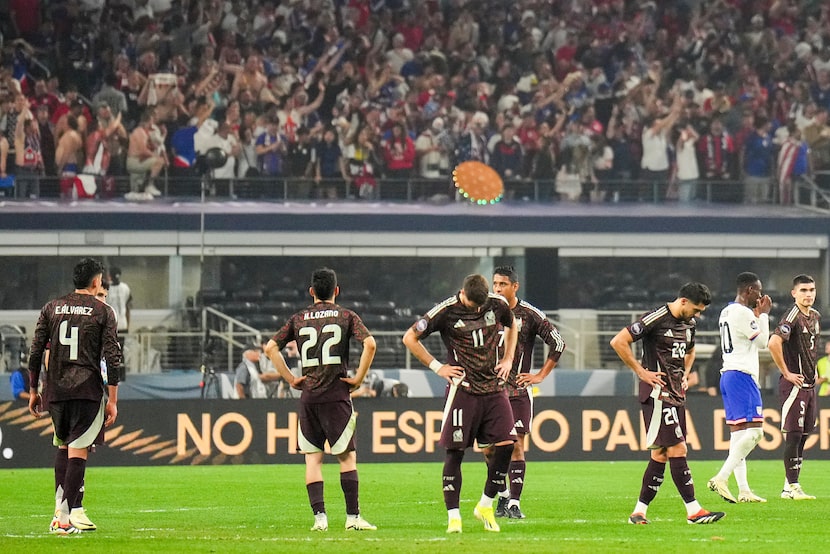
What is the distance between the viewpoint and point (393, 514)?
11.6 meters

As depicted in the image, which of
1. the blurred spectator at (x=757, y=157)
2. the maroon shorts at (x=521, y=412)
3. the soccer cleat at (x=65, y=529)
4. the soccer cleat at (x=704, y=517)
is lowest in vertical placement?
the soccer cleat at (x=65, y=529)

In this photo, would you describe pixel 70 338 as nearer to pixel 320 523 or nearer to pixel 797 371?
pixel 320 523

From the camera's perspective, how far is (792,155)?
92.8 feet

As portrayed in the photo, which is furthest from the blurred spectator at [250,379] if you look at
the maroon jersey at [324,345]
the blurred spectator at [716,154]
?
the blurred spectator at [716,154]

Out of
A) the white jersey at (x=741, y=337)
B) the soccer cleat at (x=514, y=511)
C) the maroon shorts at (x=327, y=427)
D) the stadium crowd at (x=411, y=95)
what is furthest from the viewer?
the stadium crowd at (x=411, y=95)

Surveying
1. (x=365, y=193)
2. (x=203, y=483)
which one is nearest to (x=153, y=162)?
(x=365, y=193)

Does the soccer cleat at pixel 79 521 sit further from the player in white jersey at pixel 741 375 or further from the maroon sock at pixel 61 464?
the player in white jersey at pixel 741 375

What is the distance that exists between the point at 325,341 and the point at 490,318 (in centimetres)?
115

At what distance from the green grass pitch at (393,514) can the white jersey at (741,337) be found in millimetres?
1213

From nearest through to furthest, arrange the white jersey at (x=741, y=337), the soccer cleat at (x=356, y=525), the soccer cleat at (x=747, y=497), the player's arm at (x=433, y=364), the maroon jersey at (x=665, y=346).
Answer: the player's arm at (x=433, y=364) < the soccer cleat at (x=356, y=525) < the maroon jersey at (x=665, y=346) < the white jersey at (x=741, y=337) < the soccer cleat at (x=747, y=497)

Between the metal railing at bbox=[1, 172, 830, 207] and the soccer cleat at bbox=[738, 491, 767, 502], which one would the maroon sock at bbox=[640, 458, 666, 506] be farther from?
the metal railing at bbox=[1, 172, 830, 207]

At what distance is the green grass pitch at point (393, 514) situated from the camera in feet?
29.1

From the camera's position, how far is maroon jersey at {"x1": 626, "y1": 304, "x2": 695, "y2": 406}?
9.94 meters

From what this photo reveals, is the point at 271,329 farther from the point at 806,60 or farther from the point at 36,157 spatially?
the point at 806,60
